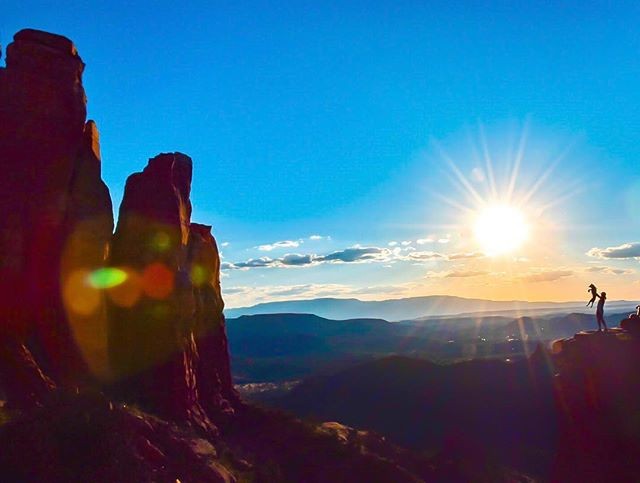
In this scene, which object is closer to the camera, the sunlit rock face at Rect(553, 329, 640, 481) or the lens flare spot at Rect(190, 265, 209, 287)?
the sunlit rock face at Rect(553, 329, 640, 481)

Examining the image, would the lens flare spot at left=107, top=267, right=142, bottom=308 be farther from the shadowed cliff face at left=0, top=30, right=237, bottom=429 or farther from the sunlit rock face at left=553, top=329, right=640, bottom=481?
the sunlit rock face at left=553, top=329, right=640, bottom=481

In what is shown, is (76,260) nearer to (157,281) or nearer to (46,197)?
(46,197)

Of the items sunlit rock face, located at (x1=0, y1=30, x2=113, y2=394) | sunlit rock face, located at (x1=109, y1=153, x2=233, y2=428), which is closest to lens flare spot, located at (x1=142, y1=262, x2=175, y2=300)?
sunlit rock face, located at (x1=109, y1=153, x2=233, y2=428)

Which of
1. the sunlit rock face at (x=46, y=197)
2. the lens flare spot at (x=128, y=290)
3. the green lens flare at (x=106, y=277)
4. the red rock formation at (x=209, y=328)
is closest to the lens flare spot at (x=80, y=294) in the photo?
the sunlit rock face at (x=46, y=197)

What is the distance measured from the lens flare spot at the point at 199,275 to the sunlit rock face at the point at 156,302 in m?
3.18

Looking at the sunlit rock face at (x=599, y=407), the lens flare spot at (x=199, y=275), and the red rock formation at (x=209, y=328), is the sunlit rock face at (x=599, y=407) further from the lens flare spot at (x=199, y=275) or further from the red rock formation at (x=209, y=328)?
the lens flare spot at (x=199, y=275)

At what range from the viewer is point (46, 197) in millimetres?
36750

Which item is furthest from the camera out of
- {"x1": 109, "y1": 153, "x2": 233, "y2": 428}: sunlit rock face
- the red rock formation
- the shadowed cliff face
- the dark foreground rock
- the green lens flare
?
the red rock formation

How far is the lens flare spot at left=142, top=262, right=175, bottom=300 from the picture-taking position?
150 ft

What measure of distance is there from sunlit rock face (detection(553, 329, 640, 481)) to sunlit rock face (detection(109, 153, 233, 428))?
94.6ft

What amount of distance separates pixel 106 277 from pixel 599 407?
117ft

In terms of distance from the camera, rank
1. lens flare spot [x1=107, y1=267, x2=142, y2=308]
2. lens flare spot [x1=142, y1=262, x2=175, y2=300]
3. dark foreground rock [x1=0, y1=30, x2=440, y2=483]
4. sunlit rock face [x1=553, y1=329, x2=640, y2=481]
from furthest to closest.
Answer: lens flare spot [x1=142, y1=262, x2=175, y2=300] → lens flare spot [x1=107, y1=267, x2=142, y2=308] → sunlit rock face [x1=553, y1=329, x2=640, y2=481] → dark foreground rock [x1=0, y1=30, x2=440, y2=483]

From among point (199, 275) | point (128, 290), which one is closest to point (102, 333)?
point (128, 290)

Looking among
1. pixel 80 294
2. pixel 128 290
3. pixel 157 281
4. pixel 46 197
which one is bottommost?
pixel 80 294
